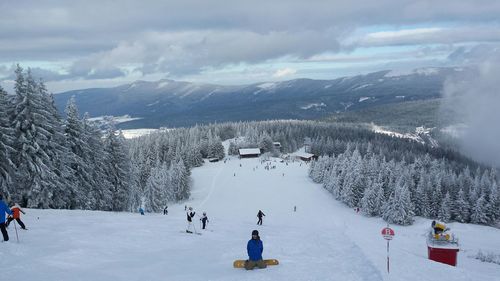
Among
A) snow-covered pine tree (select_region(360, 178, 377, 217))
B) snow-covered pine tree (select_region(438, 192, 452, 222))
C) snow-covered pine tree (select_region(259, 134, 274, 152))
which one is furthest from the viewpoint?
snow-covered pine tree (select_region(259, 134, 274, 152))

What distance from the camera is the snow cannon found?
21.4m

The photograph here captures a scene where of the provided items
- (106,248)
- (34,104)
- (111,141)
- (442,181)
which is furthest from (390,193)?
(106,248)

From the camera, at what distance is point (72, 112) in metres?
38.2

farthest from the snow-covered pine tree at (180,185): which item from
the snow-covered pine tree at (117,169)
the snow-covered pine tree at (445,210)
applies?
the snow-covered pine tree at (445,210)

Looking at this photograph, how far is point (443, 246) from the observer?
21438 millimetres

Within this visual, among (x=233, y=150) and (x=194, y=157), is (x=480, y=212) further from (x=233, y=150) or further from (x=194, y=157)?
(x=233, y=150)

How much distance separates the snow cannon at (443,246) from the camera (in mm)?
21375

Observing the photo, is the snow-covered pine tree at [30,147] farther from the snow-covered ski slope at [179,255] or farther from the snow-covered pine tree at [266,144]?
the snow-covered pine tree at [266,144]

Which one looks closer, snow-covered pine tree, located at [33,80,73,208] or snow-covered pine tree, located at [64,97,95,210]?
snow-covered pine tree, located at [33,80,73,208]

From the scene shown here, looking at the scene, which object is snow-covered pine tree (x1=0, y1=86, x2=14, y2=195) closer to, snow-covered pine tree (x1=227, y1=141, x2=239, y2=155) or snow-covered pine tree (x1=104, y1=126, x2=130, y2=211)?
snow-covered pine tree (x1=104, y1=126, x2=130, y2=211)

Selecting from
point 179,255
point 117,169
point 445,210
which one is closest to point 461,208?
point 445,210

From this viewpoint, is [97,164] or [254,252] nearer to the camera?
[254,252]

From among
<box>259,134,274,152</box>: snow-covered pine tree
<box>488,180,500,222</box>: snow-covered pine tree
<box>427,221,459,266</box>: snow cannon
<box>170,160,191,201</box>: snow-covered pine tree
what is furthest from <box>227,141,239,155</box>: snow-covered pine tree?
<box>427,221,459,266</box>: snow cannon

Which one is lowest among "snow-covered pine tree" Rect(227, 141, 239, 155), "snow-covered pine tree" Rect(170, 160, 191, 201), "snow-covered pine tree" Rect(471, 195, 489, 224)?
"snow-covered pine tree" Rect(471, 195, 489, 224)
